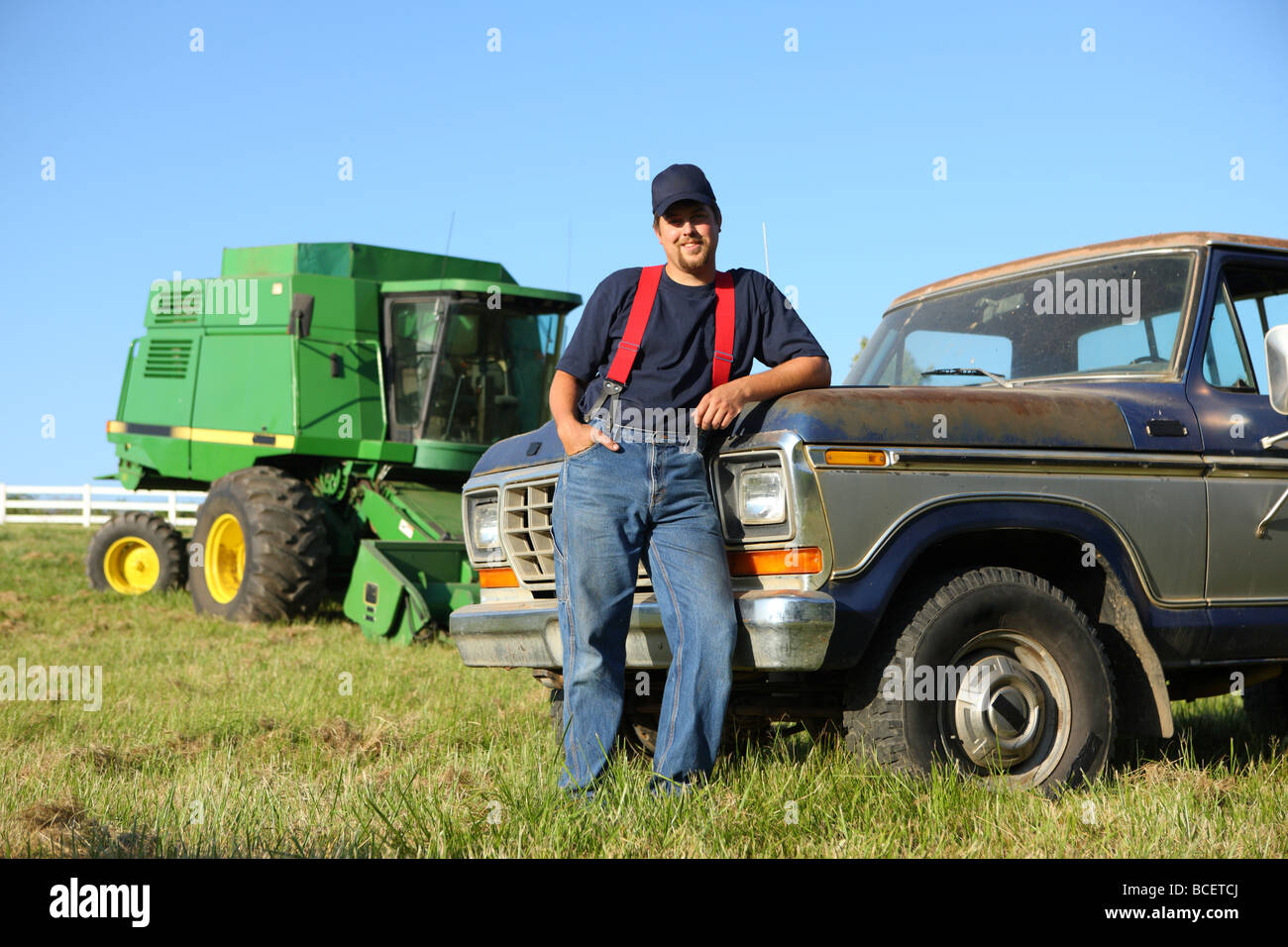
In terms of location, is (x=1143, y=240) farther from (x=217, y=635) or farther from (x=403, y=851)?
(x=217, y=635)

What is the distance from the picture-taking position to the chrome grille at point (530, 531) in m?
4.64

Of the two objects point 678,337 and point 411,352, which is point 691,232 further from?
point 411,352

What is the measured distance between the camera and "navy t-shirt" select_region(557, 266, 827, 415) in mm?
4031

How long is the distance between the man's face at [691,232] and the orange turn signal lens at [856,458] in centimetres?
81

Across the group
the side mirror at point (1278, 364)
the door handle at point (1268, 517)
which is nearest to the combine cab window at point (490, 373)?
the door handle at point (1268, 517)

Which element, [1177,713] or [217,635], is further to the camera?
[217,635]

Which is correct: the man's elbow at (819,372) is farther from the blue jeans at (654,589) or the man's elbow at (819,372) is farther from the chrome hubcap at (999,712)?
the chrome hubcap at (999,712)

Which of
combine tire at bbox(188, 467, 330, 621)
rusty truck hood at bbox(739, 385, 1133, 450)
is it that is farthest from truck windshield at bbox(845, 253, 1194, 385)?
combine tire at bbox(188, 467, 330, 621)

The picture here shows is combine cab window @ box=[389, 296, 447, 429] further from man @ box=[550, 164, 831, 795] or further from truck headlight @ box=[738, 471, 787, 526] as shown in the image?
truck headlight @ box=[738, 471, 787, 526]

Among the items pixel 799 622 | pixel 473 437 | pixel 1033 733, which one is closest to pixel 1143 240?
pixel 1033 733

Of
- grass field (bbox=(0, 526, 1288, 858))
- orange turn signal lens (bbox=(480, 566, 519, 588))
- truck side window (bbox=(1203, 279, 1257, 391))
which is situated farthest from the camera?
orange turn signal lens (bbox=(480, 566, 519, 588))

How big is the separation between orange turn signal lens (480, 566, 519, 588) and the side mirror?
282cm
